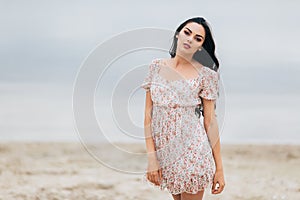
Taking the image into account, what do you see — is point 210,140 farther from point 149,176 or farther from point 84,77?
point 84,77

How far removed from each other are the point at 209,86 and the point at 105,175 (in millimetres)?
3537

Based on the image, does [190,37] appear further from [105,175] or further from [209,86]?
[105,175]

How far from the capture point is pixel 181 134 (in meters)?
2.55

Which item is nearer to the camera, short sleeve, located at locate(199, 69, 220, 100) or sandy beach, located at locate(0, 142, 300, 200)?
short sleeve, located at locate(199, 69, 220, 100)

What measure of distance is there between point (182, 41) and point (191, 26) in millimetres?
80

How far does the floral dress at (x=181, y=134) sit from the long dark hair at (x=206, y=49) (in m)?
0.10

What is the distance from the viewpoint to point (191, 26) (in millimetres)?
2570

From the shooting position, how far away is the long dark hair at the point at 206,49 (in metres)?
2.58

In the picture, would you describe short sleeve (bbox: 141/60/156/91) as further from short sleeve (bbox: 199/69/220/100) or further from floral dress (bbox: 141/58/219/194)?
short sleeve (bbox: 199/69/220/100)

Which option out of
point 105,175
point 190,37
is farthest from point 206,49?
point 105,175

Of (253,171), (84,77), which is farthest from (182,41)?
(253,171)

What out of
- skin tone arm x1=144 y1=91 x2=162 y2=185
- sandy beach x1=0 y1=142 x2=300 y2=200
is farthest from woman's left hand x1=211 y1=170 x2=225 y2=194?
sandy beach x1=0 y1=142 x2=300 y2=200

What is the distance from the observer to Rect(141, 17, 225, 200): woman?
2.54 meters

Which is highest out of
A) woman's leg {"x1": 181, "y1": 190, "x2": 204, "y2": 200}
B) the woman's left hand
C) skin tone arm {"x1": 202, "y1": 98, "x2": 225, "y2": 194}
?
skin tone arm {"x1": 202, "y1": 98, "x2": 225, "y2": 194}
